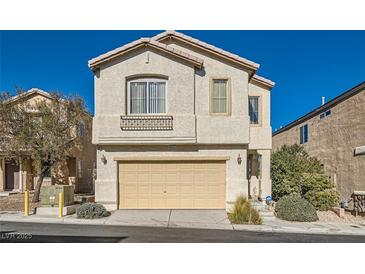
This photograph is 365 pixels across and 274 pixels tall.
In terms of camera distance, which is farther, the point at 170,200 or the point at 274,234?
the point at 170,200

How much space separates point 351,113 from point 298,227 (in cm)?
1003

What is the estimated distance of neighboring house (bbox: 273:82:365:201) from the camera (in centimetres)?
1841

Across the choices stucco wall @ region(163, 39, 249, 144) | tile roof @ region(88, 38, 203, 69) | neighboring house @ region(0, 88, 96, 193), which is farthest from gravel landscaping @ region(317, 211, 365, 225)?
neighboring house @ region(0, 88, 96, 193)

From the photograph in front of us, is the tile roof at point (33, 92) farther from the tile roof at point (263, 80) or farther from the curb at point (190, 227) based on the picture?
the tile roof at point (263, 80)

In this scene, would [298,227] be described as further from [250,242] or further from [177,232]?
[177,232]

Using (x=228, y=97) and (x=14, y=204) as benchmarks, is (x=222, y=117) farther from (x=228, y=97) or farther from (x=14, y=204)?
(x=14, y=204)

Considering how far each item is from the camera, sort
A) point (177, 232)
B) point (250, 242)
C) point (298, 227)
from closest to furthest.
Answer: point (250, 242) → point (177, 232) → point (298, 227)

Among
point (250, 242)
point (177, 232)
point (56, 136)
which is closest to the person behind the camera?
point (250, 242)

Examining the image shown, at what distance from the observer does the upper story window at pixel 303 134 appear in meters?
26.0

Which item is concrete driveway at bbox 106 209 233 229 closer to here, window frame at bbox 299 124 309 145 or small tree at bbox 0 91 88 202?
small tree at bbox 0 91 88 202

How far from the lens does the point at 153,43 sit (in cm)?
1538

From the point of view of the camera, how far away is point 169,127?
599 inches

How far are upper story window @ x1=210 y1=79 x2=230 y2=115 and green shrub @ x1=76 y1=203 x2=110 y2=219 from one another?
21.3ft

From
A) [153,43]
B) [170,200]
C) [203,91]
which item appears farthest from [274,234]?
[153,43]
